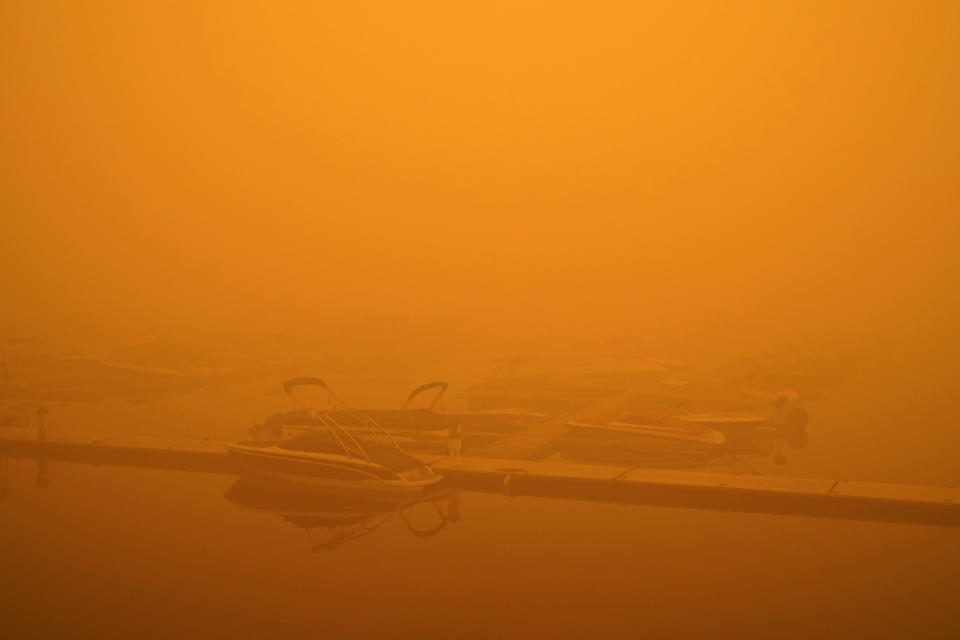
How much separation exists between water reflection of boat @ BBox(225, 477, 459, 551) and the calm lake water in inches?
1.9

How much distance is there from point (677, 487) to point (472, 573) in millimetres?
2231

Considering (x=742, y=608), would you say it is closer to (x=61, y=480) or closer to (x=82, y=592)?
(x=82, y=592)

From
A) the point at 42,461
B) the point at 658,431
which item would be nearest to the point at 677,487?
the point at 658,431

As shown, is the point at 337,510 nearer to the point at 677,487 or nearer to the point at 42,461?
the point at 677,487

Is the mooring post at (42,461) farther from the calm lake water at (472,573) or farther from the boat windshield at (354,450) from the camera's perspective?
the boat windshield at (354,450)

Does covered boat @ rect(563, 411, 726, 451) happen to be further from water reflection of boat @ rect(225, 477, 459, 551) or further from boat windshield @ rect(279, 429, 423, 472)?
boat windshield @ rect(279, 429, 423, 472)

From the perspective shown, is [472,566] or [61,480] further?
[61,480]

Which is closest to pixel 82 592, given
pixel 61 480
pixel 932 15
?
pixel 61 480

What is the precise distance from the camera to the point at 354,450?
909cm

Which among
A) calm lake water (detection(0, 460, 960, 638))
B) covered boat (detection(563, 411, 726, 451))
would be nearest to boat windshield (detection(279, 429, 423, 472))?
calm lake water (detection(0, 460, 960, 638))

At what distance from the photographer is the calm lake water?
611cm

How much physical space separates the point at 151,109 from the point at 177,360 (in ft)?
15.3

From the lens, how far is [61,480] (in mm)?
9930

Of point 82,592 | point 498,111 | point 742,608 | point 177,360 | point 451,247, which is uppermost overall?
point 498,111
